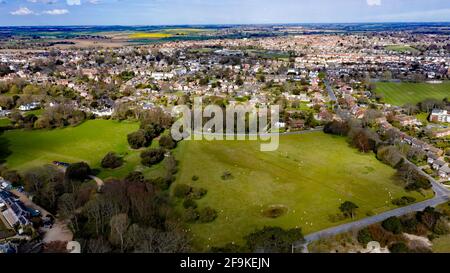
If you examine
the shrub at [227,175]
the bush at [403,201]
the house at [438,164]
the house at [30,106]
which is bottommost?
the bush at [403,201]


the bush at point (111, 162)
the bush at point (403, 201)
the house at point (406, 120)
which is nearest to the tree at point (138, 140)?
the bush at point (111, 162)

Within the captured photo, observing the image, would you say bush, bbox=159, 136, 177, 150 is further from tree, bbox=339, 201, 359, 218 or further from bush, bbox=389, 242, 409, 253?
bush, bbox=389, 242, 409, 253

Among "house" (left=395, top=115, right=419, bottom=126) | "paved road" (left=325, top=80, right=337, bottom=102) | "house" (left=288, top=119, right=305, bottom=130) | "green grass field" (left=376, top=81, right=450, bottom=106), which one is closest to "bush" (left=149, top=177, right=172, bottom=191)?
"house" (left=288, top=119, right=305, bottom=130)

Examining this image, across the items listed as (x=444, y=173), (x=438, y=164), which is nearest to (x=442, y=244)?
(x=444, y=173)

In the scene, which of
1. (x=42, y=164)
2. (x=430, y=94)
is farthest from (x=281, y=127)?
(x=430, y=94)

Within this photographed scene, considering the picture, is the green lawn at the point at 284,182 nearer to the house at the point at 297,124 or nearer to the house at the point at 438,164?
the house at the point at 438,164

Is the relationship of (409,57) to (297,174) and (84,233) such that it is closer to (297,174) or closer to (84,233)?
(297,174)

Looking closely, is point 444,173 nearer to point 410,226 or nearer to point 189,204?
point 410,226
